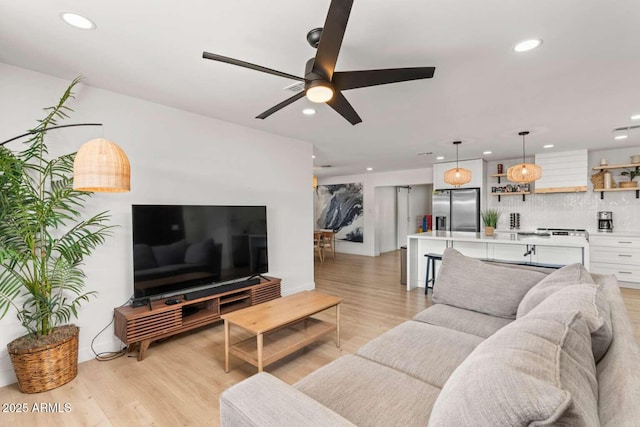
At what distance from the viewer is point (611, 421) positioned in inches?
29.1

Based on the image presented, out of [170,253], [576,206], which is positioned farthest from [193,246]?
[576,206]

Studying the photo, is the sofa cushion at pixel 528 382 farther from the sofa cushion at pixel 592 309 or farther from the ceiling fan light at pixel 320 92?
the ceiling fan light at pixel 320 92

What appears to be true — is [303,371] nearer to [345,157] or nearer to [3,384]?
[3,384]

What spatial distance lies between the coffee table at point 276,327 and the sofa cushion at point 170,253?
2.88ft

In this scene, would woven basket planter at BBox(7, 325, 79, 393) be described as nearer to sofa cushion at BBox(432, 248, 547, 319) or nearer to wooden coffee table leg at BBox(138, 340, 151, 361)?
wooden coffee table leg at BBox(138, 340, 151, 361)

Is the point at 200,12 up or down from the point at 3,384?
up

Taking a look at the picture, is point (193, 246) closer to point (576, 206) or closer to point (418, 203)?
point (576, 206)

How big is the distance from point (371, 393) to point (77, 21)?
2.70 meters

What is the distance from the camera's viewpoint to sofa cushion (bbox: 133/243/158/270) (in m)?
2.79

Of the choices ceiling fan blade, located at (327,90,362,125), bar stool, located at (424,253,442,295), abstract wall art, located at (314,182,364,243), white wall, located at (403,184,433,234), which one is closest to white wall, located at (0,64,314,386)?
bar stool, located at (424,253,442,295)

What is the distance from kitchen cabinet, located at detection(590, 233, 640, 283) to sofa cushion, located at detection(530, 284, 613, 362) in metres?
5.07

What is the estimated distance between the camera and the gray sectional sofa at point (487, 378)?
72cm

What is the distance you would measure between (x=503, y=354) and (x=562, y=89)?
9.97ft

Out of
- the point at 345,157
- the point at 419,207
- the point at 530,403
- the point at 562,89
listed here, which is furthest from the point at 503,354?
the point at 419,207
